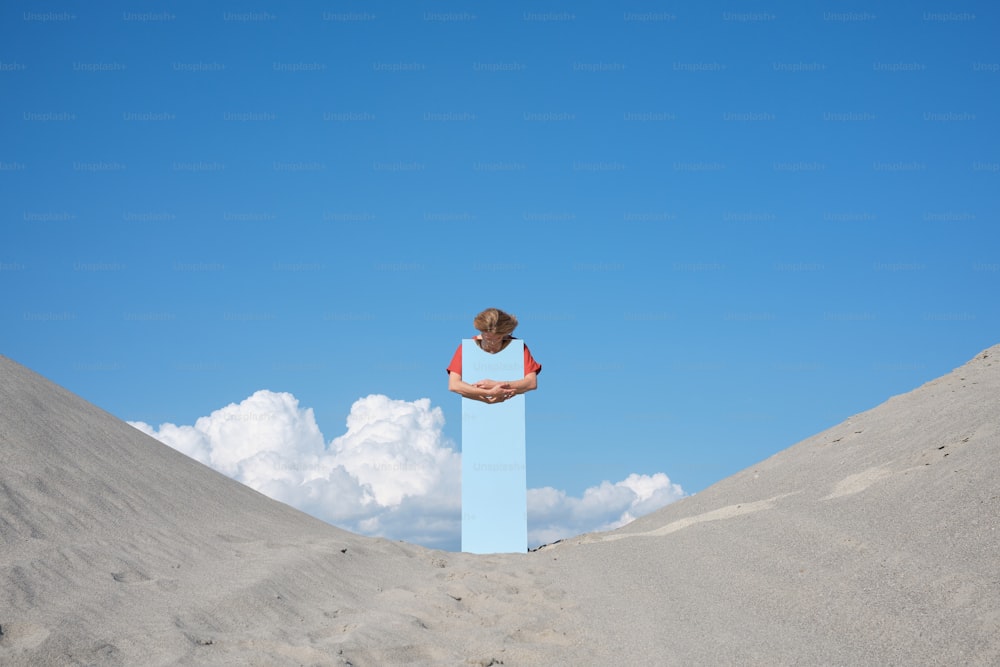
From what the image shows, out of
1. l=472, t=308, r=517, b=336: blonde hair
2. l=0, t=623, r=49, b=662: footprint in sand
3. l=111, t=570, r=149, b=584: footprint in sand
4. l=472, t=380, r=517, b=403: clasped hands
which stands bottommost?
l=0, t=623, r=49, b=662: footprint in sand

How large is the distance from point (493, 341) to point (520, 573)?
1719mm

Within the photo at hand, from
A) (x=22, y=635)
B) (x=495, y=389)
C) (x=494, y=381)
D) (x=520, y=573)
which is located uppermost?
(x=494, y=381)

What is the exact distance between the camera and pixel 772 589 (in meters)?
4.61

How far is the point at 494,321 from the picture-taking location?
218 inches

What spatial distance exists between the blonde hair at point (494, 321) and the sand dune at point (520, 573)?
171 cm

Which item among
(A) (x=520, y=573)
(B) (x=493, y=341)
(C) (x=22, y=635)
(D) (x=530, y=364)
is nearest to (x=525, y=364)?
(D) (x=530, y=364)

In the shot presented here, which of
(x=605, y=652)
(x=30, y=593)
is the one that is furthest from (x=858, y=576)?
(x=30, y=593)

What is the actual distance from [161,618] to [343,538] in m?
3.41

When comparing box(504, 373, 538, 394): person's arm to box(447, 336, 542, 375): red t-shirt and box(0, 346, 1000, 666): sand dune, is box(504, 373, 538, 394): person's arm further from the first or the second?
box(0, 346, 1000, 666): sand dune

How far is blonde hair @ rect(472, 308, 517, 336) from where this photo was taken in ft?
18.0

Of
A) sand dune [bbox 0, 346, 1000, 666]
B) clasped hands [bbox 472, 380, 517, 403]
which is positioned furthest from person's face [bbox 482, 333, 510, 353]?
sand dune [bbox 0, 346, 1000, 666]

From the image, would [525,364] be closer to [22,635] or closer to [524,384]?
[524,384]

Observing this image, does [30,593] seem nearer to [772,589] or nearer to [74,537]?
[74,537]

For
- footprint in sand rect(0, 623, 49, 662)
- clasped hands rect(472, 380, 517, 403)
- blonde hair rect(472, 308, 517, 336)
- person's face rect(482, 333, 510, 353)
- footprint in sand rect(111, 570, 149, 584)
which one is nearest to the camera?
footprint in sand rect(0, 623, 49, 662)
